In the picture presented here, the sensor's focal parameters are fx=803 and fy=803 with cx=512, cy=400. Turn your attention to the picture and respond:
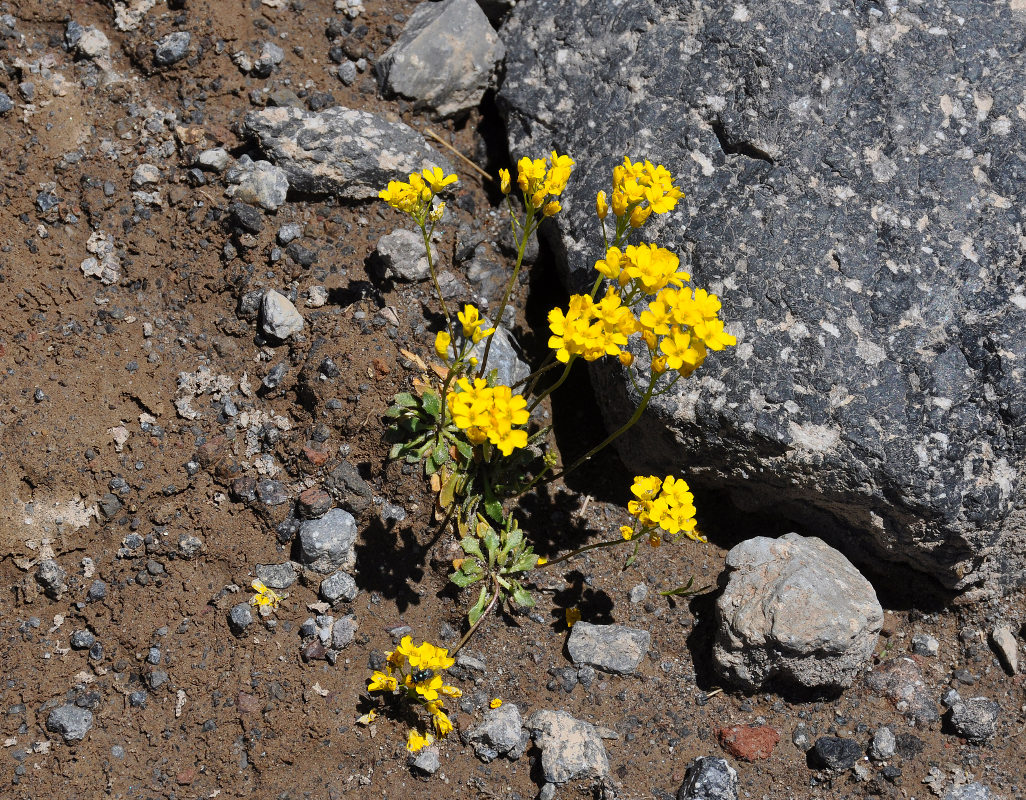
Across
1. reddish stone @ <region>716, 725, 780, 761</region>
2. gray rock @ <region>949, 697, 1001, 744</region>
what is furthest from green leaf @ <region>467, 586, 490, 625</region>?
gray rock @ <region>949, 697, 1001, 744</region>

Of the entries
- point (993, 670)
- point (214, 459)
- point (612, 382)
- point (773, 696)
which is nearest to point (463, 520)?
point (612, 382)

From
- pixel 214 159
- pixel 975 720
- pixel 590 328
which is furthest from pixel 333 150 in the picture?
pixel 975 720

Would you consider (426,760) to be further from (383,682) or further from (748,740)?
(748,740)

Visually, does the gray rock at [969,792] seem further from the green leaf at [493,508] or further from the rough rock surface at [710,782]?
the green leaf at [493,508]

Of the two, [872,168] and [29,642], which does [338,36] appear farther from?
[29,642]

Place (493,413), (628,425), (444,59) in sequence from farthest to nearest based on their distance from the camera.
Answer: (444,59) → (628,425) → (493,413)

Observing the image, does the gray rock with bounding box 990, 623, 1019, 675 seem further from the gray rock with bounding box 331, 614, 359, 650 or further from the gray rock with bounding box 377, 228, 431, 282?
the gray rock with bounding box 377, 228, 431, 282

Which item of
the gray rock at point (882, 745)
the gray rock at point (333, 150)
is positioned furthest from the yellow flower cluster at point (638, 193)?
the gray rock at point (882, 745)
